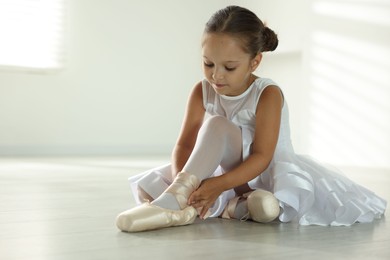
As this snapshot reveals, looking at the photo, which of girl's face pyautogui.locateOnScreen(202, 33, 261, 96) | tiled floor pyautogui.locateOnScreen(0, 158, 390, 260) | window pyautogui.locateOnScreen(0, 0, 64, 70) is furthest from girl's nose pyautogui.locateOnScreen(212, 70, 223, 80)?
window pyautogui.locateOnScreen(0, 0, 64, 70)

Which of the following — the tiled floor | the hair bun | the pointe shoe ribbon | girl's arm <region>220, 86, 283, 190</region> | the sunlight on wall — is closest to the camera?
the tiled floor

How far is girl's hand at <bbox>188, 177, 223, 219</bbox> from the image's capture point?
152cm

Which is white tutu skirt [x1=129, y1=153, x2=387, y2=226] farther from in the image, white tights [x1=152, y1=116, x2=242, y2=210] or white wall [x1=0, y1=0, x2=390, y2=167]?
white wall [x1=0, y1=0, x2=390, y2=167]

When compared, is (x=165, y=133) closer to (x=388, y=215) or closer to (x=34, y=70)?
(x=34, y=70)

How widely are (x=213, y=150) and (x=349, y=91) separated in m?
2.88

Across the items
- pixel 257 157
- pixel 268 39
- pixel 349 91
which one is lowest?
pixel 349 91

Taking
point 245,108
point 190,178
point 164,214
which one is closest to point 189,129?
point 245,108

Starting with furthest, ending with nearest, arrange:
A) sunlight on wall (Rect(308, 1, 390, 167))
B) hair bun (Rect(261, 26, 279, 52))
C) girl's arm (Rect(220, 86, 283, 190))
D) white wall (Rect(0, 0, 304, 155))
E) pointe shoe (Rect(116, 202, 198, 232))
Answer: white wall (Rect(0, 0, 304, 155)) < sunlight on wall (Rect(308, 1, 390, 167)) < hair bun (Rect(261, 26, 279, 52)) < girl's arm (Rect(220, 86, 283, 190)) < pointe shoe (Rect(116, 202, 198, 232))

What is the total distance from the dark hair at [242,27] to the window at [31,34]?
2.92 m

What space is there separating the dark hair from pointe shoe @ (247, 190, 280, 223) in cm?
39

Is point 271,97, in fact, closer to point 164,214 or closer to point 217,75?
point 217,75

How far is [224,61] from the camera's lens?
1626 millimetres

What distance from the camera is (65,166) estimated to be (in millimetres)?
3518

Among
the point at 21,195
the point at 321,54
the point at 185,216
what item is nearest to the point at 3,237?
the point at 185,216
